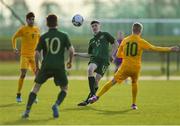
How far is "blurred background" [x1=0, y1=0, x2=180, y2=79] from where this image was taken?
50.1 m

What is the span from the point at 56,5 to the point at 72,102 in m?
42.5

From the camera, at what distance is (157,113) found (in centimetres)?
1691

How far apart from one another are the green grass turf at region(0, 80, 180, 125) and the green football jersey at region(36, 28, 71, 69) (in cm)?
111

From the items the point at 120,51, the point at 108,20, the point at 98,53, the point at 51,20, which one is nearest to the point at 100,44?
the point at 98,53

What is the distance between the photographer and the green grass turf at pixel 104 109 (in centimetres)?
1534

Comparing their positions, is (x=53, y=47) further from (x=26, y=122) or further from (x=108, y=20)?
(x=108, y=20)

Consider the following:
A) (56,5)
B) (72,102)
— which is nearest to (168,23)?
(56,5)

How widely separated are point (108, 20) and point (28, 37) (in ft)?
108

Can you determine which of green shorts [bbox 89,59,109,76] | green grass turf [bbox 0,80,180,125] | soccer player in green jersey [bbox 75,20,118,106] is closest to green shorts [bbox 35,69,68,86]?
green grass turf [bbox 0,80,180,125]

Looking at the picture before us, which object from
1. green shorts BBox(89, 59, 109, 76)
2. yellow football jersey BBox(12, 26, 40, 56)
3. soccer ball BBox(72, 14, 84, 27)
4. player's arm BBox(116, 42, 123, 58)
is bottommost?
green shorts BBox(89, 59, 109, 76)

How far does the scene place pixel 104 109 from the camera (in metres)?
17.8

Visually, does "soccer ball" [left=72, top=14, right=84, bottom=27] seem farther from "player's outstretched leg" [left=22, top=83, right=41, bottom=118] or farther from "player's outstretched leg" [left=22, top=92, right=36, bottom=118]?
"player's outstretched leg" [left=22, top=92, right=36, bottom=118]

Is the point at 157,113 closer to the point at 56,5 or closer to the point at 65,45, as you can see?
the point at 65,45

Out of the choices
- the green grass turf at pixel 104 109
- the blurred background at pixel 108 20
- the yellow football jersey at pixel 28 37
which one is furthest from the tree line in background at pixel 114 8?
the yellow football jersey at pixel 28 37
